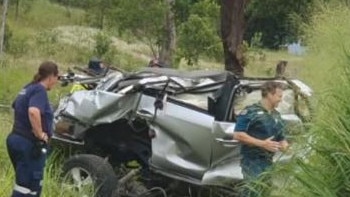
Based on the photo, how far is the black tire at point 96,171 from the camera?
8.46 m

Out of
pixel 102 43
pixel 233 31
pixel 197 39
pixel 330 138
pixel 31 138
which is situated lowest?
pixel 102 43

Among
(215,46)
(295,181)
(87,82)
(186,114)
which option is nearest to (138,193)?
(186,114)

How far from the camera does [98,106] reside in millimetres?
8906

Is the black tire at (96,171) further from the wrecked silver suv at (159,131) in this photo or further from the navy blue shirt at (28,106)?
the navy blue shirt at (28,106)

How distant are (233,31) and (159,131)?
9.14 meters

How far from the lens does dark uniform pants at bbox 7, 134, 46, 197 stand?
7.64m

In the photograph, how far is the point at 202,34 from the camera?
27750 millimetres

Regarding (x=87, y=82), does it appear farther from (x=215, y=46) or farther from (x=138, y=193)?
(x=215, y=46)

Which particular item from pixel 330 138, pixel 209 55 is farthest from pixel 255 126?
pixel 209 55

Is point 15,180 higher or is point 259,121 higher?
point 259,121

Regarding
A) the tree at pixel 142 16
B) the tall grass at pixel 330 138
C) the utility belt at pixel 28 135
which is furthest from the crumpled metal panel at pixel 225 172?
the tree at pixel 142 16

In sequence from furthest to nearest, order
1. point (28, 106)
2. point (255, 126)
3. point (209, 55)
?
point (209, 55) < point (28, 106) < point (255, 126)

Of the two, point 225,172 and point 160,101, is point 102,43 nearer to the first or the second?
point 160,101

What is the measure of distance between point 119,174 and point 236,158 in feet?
5.25
